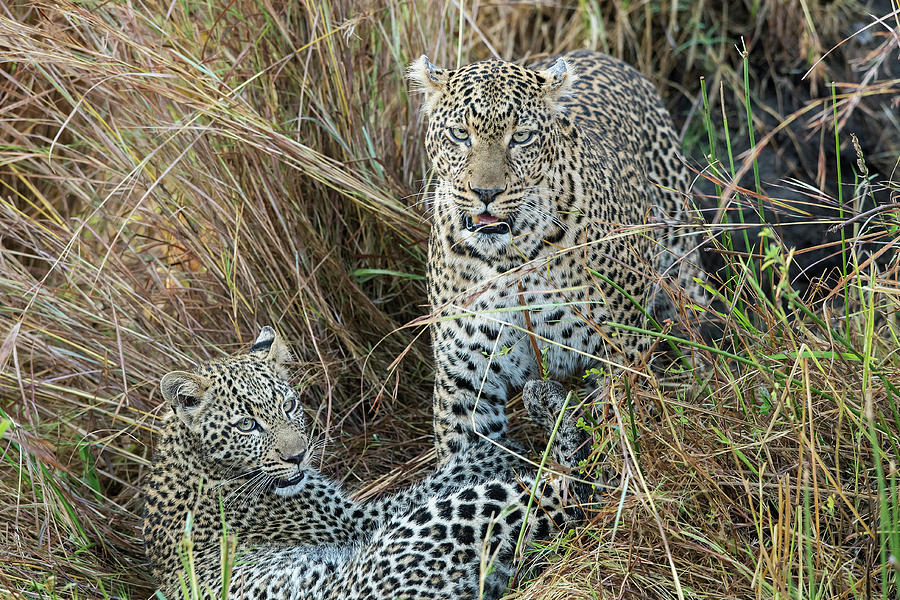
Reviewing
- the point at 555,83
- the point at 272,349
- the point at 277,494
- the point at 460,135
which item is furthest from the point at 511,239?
the point at 277,494

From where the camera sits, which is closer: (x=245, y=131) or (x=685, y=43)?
(x=245, y=131)

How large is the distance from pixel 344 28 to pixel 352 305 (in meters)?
1.66

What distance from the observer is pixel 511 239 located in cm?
430

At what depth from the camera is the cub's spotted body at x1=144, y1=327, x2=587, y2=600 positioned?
4.12 meters

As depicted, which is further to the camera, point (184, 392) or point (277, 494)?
point (277, 494)

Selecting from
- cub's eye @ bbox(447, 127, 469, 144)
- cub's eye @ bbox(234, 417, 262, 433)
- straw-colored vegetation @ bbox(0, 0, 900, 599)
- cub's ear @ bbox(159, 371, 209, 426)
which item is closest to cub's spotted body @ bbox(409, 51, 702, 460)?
cub's eye @ bbox(447, 127, 469, 144)

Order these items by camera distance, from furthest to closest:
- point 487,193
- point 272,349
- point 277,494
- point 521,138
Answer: point 272,349 < point 277,494 < point 521,138 < point 487,193

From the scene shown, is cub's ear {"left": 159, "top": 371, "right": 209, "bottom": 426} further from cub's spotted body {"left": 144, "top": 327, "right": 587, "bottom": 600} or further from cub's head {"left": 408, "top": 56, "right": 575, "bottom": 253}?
cub's head {"left": 408, "top": 56, "right": 575, "bottom": 253}

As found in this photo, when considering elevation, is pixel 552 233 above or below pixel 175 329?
above

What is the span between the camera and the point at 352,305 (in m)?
5.87

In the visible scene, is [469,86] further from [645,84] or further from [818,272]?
[818,272]

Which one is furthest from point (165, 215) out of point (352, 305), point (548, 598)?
point (548, 598)

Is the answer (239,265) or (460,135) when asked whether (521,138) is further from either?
(239,265)

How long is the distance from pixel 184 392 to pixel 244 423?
1.16ft
